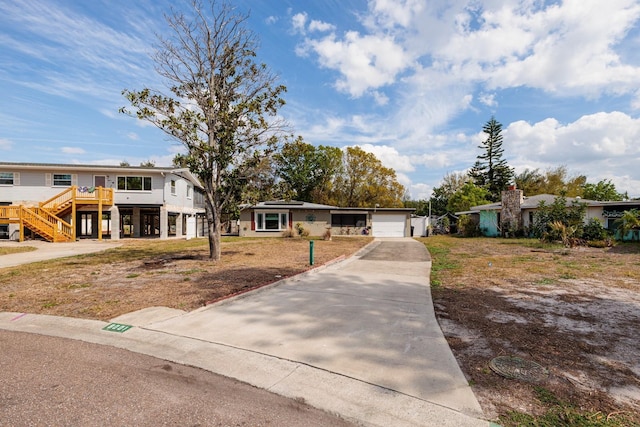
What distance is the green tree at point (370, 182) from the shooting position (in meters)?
42.2

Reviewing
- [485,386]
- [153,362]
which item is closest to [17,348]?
[153,362]

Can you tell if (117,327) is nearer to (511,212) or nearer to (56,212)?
(56,212)

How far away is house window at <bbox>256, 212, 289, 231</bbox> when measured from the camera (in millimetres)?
28469

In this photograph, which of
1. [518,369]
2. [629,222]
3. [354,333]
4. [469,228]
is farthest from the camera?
[469,228]

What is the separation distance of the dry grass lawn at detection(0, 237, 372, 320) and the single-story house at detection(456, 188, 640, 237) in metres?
21.3

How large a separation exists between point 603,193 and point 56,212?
52.4 metres

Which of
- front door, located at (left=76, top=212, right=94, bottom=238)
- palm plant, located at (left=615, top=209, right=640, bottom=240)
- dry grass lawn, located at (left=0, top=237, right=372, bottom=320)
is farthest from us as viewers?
front door, located at (left=76, top=212, right=94, bottom=238)

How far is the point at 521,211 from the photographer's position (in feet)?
88.7

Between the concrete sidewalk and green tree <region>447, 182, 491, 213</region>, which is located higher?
green tree <region>447, 182, 491, 213</region>

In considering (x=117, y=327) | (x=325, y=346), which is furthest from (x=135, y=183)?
(x=325, y=346)

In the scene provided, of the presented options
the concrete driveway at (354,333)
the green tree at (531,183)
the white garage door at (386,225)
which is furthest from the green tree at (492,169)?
the concrete driveway at (354,333)

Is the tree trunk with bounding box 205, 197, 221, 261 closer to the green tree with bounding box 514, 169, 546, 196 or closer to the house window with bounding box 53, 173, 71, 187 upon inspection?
the house window with bounding box 53, 173, 71, 187

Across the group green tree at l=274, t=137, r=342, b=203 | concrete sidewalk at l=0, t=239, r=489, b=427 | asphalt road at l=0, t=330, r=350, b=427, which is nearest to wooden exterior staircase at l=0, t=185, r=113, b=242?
concrete sidewalk at l=0, t=239, r=489, b=427

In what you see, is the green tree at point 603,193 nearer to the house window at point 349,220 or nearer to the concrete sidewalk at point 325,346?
the house window at point 349,220
